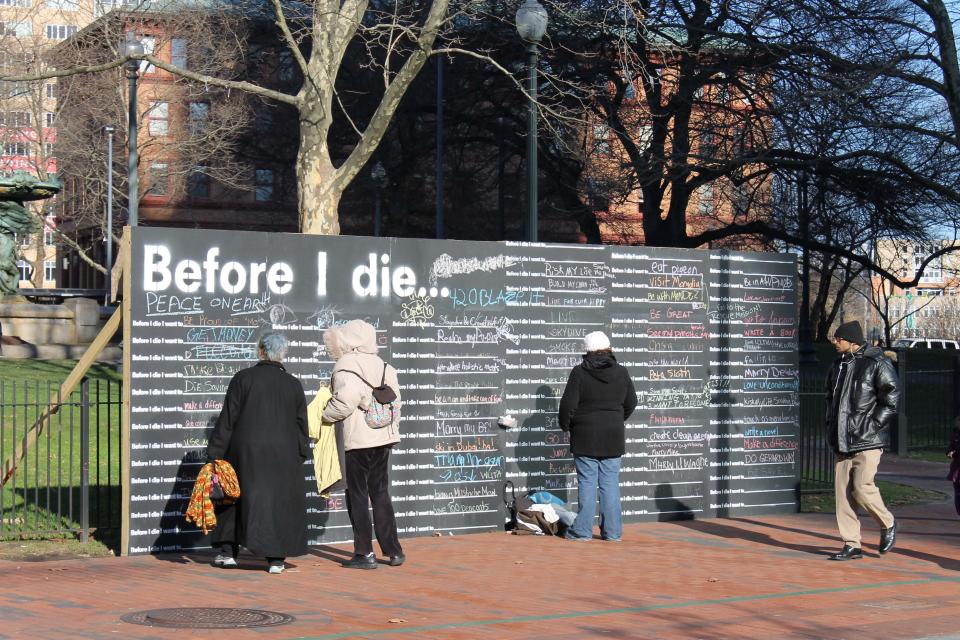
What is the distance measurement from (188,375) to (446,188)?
26666mm

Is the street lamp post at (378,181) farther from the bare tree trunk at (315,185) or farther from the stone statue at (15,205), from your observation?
the bare tree trunk at (315,185)

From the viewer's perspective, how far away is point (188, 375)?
10.5 m

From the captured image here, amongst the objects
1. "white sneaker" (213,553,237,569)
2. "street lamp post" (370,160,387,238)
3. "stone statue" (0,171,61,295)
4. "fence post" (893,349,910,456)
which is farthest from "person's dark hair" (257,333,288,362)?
"street lamp post" (370,160,387,238)

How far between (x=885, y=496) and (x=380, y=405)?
25.5ft

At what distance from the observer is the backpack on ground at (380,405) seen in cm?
986

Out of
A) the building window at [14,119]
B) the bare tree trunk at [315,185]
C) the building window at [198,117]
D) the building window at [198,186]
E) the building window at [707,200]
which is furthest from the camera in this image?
the building window at [198,186]

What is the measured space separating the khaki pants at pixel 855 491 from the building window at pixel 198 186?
52963 mm

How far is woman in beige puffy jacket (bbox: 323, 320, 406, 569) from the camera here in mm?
9812

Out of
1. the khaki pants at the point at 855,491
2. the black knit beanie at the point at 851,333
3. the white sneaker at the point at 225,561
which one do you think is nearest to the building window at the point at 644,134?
the black knit beanie at the point at 851,333

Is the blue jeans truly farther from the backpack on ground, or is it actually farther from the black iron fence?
the black iron fence

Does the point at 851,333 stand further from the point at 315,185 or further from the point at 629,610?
the point at 315,185

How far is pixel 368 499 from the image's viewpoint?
10.0 metres

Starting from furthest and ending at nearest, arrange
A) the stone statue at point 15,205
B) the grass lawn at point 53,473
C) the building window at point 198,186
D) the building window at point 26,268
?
1. the building window at point 198,186
2. the building window at point 26,268
3. the stone statue at point 15,205
4. the grass lawn at point 53,473

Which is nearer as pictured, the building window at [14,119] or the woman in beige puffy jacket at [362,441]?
the woman in beige puffy jacket at [362,441]
